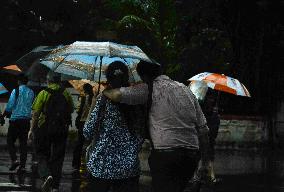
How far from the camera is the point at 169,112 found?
611cm

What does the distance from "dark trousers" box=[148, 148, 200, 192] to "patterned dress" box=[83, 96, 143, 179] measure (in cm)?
34

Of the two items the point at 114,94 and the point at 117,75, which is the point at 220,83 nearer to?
the point at 117,75

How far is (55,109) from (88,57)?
0.91m

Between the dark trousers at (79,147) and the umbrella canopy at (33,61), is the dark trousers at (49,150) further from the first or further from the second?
the dark trousers at (79,147)

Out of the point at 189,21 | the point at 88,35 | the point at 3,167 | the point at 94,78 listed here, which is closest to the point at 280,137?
the point at 189,21

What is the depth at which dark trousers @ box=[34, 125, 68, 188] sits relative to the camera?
10.3 m

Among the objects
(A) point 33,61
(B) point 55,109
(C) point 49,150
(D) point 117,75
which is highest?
(A) point 33,61

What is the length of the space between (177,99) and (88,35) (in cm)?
2427

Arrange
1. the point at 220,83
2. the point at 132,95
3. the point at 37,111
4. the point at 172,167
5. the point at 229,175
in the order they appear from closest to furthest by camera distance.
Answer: the point at 172,167 < the point at 132,95 < the point at 37,111 < the point at 220,83 < the point at 229,175

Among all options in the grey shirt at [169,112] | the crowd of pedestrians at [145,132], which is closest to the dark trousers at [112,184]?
the crowd of pedestrians at [145,132]

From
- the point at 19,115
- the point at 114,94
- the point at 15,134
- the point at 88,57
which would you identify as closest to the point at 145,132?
the point at 114,94

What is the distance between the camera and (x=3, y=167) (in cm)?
1380

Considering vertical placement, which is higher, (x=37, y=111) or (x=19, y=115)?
(x=37, y=111)

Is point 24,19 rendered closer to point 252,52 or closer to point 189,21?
point 189,21
